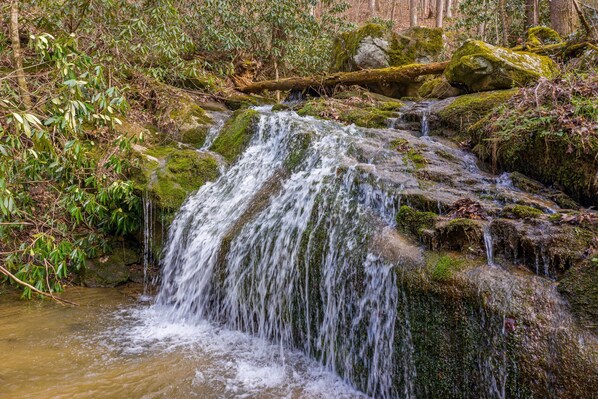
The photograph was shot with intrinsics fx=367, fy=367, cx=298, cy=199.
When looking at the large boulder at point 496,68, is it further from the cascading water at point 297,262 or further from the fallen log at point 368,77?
the cascading water at point 297,262

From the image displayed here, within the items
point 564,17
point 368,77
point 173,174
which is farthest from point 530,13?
point 173,174

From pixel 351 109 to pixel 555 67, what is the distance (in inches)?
150

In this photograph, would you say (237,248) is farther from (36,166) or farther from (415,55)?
(415,55)

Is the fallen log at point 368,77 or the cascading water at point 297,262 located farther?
the fallen log at point 368,77

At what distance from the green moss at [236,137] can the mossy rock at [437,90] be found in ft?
13.8

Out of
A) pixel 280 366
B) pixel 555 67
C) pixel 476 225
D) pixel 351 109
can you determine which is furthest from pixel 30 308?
pixel 555 67

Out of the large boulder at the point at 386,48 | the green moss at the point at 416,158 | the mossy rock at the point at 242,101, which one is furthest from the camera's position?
the large boulder at the point at 386,48

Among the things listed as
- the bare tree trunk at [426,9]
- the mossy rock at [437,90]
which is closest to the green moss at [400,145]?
the mossy rock at [437,90]

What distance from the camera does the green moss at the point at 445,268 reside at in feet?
9.87

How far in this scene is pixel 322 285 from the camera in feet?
12.4

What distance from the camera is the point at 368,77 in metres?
9.64

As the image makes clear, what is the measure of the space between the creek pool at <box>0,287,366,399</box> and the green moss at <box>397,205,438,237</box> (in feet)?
5.26

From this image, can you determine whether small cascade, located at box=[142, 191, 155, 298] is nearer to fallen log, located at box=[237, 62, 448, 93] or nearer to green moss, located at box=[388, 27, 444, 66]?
fallen log, located at box=[237, 62, 448, 93]

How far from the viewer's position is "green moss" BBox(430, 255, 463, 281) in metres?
3.01
